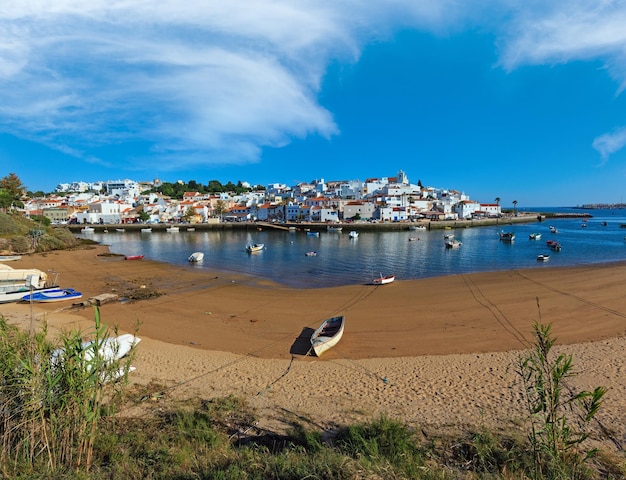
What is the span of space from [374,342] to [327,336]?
1.68 meters

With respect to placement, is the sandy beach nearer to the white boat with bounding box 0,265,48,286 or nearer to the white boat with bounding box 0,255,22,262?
the white boat with bounding box 0,265,48,286

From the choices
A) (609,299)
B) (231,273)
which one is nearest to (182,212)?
(231,273)

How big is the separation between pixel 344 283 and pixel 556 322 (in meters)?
12.1

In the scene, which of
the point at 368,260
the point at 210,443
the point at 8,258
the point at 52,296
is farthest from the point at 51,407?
the point at 8,258

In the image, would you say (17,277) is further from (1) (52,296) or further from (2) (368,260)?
(2) (368,260)

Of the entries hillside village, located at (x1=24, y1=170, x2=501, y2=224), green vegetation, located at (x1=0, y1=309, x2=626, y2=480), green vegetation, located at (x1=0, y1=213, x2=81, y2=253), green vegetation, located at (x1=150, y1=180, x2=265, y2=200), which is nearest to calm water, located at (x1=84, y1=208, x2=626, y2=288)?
green vegetation, located at (x1=0, y1=213, x2=81, y2=253)

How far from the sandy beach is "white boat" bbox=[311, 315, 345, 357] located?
358mm

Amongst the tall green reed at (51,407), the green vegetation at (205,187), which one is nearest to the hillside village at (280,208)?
the green vegetation at (205,187)

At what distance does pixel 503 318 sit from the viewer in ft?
46.4

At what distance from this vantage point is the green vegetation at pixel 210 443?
4203 mm

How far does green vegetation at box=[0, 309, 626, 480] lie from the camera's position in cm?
420

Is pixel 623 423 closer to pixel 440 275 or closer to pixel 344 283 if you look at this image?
pixel 344 283

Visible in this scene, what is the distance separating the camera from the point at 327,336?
11555 mm

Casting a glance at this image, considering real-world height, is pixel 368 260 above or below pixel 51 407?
below
